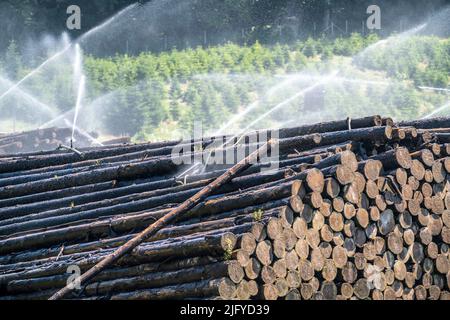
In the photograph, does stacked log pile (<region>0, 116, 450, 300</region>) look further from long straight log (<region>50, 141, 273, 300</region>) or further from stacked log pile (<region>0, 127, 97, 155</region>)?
stacked log pile (<region>0, 127, 97, 155</region>)

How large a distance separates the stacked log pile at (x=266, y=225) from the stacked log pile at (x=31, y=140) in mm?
13248

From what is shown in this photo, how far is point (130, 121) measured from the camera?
3838 centimetres

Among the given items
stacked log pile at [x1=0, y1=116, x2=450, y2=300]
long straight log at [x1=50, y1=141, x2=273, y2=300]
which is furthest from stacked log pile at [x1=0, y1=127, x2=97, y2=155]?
long straight log at [x1=50, y1=141, x2=273, y2=300]

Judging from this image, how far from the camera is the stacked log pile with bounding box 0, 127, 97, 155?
29094 mm

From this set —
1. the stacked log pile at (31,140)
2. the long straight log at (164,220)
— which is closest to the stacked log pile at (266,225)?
the long straight log at (164,220)

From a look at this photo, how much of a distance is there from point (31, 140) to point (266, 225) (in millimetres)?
18637

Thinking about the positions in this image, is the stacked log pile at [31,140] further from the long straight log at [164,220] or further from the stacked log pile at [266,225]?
the long straight log at [164,220]

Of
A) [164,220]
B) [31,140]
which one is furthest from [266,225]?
[31,140]

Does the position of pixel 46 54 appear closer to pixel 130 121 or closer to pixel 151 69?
pixel 151 69

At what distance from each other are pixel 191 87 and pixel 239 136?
2384 centimetres

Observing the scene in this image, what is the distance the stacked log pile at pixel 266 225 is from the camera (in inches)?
481

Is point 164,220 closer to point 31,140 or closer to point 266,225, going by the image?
point 266,225

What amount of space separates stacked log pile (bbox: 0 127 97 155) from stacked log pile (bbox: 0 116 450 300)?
13248 mm

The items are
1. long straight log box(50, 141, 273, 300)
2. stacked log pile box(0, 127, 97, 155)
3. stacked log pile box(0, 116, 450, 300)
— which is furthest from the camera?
stacked log pile box(0, 127, 97, 155)
